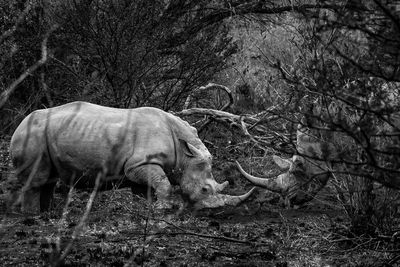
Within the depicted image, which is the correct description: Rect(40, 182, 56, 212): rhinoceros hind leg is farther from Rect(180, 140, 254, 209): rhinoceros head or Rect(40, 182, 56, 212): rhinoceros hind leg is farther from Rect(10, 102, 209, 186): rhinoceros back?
Rect(180, 140, 254, 209): rhinoceros head

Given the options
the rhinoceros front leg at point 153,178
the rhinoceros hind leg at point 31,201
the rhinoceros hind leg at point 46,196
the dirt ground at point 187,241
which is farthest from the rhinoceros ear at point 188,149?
the rhinoceros hind leg at point 31,201

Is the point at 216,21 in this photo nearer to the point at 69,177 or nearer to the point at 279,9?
the point at 279,9

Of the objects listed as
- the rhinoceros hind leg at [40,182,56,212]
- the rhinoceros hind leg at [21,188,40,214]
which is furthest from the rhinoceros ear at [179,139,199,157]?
the rhinoceros hind leg at [21,188,40,214]

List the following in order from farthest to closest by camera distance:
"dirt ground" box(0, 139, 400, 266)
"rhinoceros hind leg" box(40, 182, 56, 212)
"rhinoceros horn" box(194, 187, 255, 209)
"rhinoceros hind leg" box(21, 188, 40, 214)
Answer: "rhinoceros hind leg" box(40, 182, 56, 212), "rhinoceros hind leg" box(21, 188, 40, 214), "rhinoceros horn" box(194, 187, 255, 209), "dirt ground" box(0, 139, 400, 266)

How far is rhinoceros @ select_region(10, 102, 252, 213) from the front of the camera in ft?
25.8

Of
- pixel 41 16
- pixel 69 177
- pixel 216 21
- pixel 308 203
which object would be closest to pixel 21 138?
pixel 69 177

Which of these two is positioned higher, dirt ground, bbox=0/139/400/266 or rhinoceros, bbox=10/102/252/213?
rhinoceros, bbox=10/102/252/213

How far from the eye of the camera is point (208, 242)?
656cm

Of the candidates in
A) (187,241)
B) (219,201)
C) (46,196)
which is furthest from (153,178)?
(187,241)

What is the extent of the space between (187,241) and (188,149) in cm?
177

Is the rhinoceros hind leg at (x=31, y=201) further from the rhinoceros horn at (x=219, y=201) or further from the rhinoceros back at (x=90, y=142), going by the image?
the rhinoceros horn at (x=219, y=201)

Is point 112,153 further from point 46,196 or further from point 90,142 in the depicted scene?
point 46,196

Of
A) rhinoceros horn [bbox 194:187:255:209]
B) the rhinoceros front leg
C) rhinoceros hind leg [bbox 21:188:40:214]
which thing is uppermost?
the rhinoceros front leg

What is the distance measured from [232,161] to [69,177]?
3.72 metres
